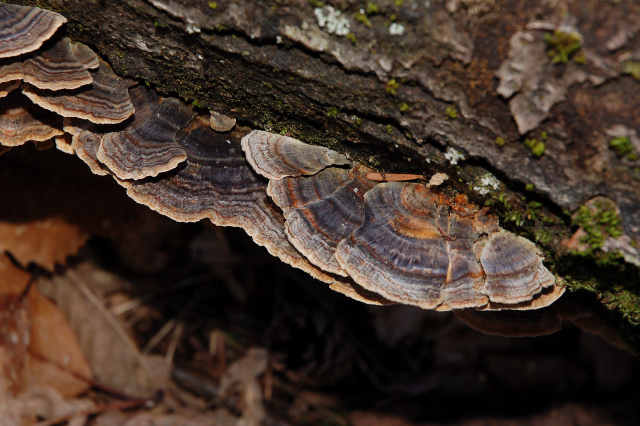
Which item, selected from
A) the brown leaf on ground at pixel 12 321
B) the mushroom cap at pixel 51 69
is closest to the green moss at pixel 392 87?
the mushroom cap at pixel 51 69

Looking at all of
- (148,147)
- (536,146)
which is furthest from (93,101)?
(536,146)

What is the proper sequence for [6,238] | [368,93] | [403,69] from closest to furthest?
[403,69] < [368,93] < [6,238]

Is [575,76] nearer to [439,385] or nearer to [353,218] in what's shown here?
[353,218]

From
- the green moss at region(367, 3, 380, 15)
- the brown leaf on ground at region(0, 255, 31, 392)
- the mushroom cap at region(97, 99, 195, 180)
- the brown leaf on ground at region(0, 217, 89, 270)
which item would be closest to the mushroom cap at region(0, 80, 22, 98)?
the mushroom cap at region(97, 99, 195, 180)

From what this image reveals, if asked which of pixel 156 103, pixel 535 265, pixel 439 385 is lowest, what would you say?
pixel 439 385

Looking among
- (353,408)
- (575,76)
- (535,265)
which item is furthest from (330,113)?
(353,408)
